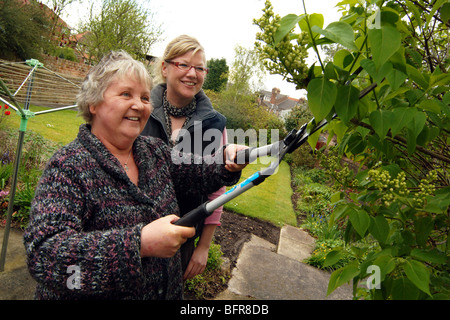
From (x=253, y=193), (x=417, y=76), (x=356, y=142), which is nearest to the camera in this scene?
(x=417, y=76)

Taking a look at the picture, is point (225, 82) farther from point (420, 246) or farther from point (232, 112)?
point (420, 246)

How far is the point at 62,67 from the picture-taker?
17188 mm

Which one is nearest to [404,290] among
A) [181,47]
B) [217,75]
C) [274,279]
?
[181,47]

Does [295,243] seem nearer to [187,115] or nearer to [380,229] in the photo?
[187,115]

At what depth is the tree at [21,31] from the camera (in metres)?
13.5

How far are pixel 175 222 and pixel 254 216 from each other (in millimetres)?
5756

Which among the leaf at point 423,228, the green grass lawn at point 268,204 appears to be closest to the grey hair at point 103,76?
the leaf at point 423,228

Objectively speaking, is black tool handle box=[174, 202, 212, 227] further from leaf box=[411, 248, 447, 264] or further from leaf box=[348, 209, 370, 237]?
leaf box=[411, 248, 447, 264]

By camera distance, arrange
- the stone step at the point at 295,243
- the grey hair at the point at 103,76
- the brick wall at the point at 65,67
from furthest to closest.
Answer: the brick wall at the point at 65,67 → the stone step at the point at 295,243 → the grey hair at the point at 103,76

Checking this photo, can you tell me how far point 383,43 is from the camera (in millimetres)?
987

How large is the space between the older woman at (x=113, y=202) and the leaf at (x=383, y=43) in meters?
0.95

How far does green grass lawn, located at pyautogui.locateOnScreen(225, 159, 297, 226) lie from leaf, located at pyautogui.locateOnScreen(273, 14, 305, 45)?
237 inches

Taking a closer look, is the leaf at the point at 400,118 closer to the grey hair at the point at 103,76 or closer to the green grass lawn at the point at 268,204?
the grey hair at the point at 103,76

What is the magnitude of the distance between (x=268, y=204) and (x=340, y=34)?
745 cm
